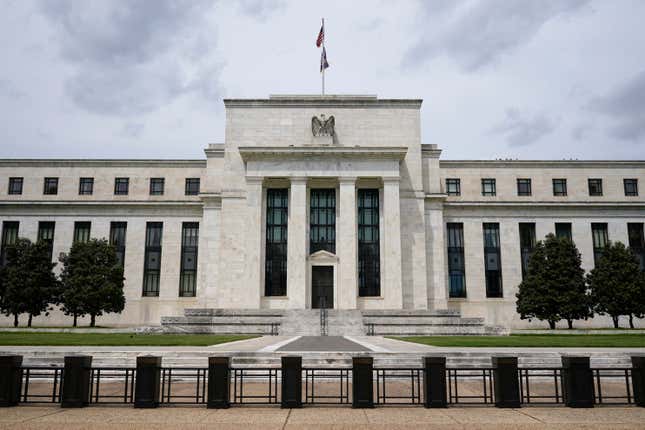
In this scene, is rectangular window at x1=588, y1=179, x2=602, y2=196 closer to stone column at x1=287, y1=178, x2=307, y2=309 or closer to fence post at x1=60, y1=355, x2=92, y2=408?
stone column at x1=287, y1=178, x2=307, y2=309

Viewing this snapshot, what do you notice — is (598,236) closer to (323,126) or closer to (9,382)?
(323,126)

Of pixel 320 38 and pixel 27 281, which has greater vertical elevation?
pixel 320 38

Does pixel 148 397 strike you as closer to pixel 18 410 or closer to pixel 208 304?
pixel 18 410

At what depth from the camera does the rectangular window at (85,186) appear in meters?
58.5

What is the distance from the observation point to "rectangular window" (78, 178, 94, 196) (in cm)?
5850

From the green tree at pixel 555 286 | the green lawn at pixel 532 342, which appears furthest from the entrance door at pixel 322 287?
the green lawn at pixel 532 342

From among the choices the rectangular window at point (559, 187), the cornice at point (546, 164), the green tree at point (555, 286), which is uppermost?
A: the cornice at point (546, 164)

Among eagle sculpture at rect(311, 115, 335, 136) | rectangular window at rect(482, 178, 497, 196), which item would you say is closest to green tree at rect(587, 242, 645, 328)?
rectangular window at rect(482, 178, 497, 196)

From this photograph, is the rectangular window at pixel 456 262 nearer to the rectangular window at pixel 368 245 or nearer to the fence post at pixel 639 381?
the rectangular window at pixel 368 245

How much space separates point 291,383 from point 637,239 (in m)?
53.8

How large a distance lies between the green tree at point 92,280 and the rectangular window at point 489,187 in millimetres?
36687

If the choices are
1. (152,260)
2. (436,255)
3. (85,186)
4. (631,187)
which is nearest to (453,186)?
(436,255)

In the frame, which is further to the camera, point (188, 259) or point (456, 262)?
point (188, 259)

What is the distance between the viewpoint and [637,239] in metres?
56.4
